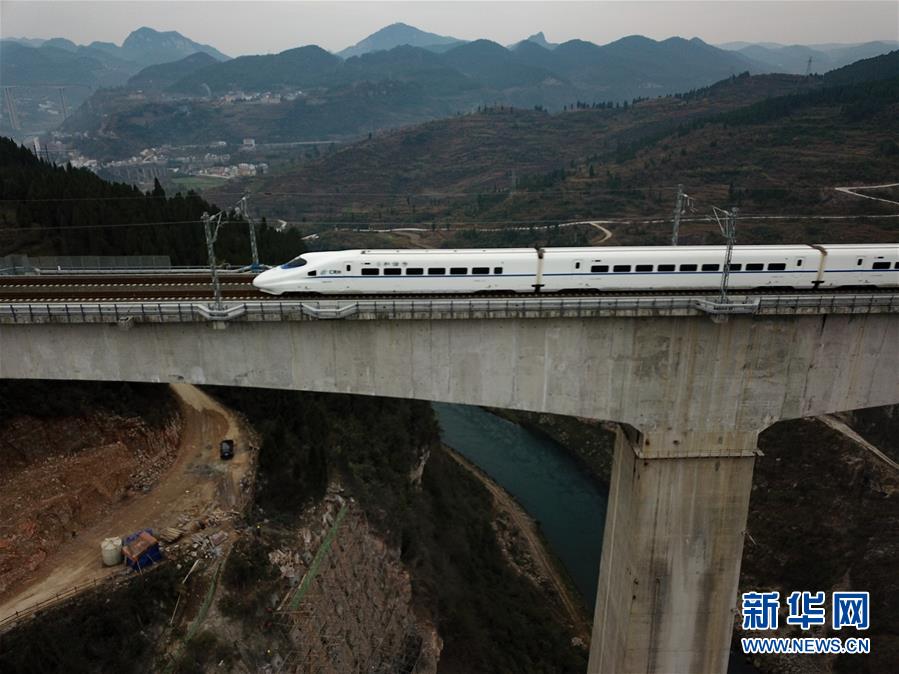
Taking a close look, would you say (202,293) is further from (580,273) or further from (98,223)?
(98,223)

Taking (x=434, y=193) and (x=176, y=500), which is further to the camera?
(x=434, y=193)

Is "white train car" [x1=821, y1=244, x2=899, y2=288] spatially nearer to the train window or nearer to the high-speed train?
the high-speed train

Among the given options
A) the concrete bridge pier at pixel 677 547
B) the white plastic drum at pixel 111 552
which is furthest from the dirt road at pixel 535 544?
the white plastic drum at pixel 111 552

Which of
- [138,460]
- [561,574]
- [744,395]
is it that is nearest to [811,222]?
[561,574]

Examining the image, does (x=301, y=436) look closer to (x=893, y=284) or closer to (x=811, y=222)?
(x=893, y=284)

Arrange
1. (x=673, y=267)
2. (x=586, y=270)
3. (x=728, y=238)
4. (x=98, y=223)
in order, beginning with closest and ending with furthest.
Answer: (x=728, y=238)
(x=673, y=267)
(x=586, y=270)
(x=98, y=223)

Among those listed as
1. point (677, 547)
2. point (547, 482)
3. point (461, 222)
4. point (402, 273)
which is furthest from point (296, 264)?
point (461, 222)
